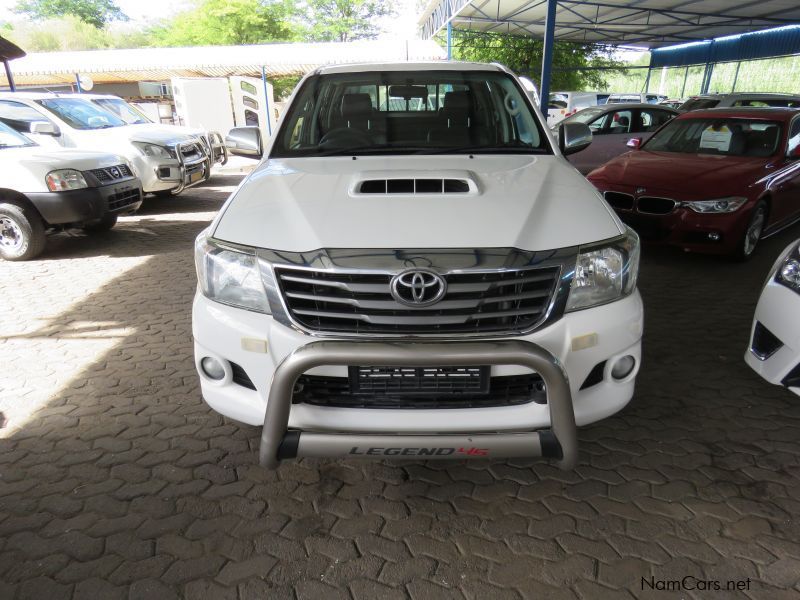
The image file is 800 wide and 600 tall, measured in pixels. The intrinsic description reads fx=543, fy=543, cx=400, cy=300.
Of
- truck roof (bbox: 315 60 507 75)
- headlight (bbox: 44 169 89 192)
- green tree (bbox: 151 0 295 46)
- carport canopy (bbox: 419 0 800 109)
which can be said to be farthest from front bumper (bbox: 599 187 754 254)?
green tree (bbox: 151 0 295 46)

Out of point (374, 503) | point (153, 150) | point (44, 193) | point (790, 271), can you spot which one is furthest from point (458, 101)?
point (153, 150)

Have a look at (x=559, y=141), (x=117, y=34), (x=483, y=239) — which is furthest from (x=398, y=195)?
(x=117, y=34)

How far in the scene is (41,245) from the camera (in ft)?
20.7

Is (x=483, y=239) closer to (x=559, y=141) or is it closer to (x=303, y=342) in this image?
(x=303, y=342)

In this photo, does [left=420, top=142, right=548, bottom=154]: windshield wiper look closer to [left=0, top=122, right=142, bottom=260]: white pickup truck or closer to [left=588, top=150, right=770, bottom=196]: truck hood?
[left=588, top=150, right=770, bottom=196]: truck hood

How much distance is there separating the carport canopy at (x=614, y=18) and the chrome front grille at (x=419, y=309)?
37.9 ft

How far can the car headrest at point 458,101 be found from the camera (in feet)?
11.5

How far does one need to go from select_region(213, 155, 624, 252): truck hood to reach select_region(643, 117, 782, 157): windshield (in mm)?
4605

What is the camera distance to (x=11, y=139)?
671 cm

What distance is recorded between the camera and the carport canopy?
1542 cm

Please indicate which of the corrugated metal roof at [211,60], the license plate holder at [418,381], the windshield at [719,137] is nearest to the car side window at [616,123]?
the windshield at [719,137]

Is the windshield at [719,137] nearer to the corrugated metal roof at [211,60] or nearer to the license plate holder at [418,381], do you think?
the license plate holder at [418,381]

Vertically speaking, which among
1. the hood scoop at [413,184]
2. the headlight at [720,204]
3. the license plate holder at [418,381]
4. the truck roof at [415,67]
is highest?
the truck roof at [415,67]

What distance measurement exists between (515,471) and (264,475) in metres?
1.25
